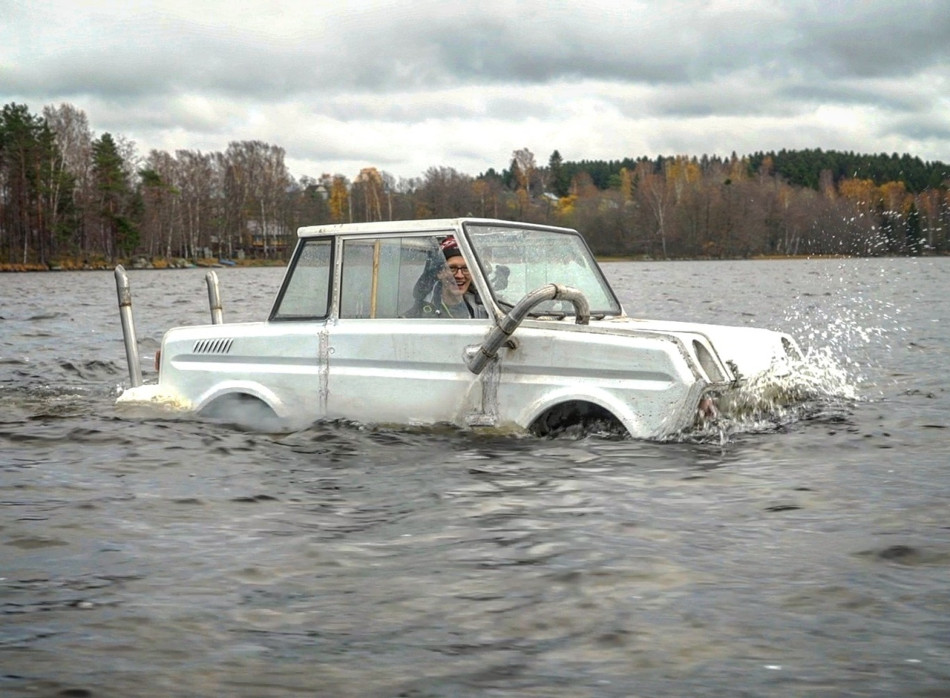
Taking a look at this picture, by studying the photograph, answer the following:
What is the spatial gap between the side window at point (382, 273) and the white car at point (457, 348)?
0.01 meters

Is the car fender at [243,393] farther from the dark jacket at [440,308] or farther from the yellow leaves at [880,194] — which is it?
the yellow leaves at [880,194]

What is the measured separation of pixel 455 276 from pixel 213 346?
2.13 m

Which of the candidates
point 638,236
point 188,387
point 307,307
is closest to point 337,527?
point 307,307

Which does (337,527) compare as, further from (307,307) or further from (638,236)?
(638,236)

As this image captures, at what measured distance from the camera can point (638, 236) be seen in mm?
108875

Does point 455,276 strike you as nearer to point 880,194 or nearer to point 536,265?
point 536,265

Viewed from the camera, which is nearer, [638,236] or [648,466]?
[648,466]

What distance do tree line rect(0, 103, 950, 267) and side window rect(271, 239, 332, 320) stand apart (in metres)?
69.5

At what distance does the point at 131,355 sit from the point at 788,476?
570 centimetres

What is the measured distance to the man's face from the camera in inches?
295

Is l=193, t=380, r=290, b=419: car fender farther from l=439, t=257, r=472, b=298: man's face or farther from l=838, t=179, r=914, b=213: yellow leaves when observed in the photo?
l=838, t=179, r=914, b=213: yellow leaves

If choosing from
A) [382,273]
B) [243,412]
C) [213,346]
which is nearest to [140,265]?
[213,346]

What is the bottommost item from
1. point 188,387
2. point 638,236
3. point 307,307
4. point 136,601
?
point 136,601

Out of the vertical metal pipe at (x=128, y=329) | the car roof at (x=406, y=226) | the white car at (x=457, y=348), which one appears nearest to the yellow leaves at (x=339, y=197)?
the vertical metal pipe at (x=128, y=329)
